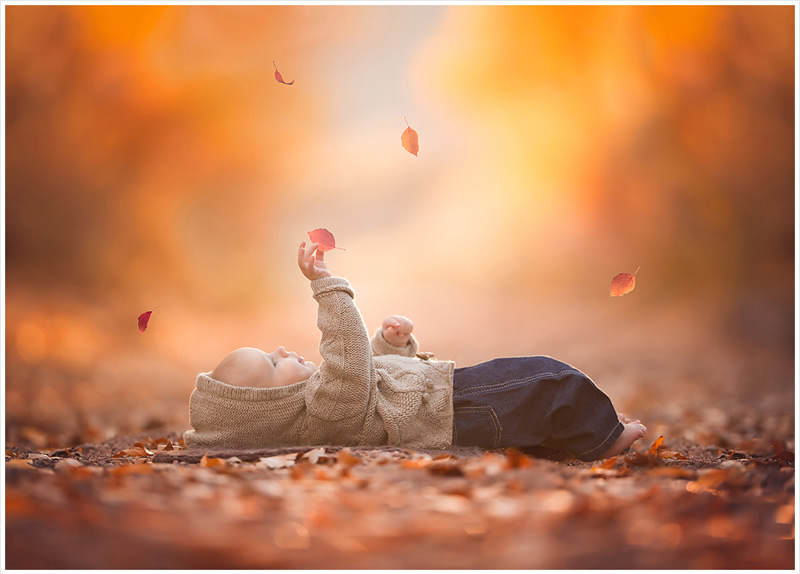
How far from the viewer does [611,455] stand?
2.86m

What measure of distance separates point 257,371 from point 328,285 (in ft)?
1.40

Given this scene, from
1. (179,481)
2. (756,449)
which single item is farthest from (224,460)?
(756,449)

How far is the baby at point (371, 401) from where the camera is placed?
106 inches

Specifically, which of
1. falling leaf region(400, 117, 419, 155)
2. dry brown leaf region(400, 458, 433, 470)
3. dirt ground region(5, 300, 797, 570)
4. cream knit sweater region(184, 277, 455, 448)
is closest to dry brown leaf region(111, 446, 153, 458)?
dirt ground region(5, 300, 797, 570)

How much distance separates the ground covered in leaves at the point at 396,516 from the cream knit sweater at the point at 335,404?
355 mm

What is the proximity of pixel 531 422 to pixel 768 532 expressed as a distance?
4.07ft

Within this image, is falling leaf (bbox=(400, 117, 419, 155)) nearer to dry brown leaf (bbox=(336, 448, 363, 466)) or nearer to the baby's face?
the baby's face

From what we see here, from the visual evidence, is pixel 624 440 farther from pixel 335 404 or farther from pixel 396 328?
pixel 335 404

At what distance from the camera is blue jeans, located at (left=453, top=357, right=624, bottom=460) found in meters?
2.80

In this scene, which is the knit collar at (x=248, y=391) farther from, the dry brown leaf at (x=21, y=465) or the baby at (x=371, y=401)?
the dry brown leaf at (x=21, y=465)

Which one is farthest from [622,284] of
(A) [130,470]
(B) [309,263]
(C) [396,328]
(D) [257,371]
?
(A) [130,470]

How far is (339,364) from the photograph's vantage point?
2643 mm

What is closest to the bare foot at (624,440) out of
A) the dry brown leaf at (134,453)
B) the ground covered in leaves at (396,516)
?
the ground covered in leaves at (396,516)

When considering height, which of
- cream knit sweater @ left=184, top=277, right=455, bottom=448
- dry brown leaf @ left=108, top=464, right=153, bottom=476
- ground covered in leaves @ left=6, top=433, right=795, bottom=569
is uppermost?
cream knit sweater @ left=184, top=277, right=455, bottom=448
